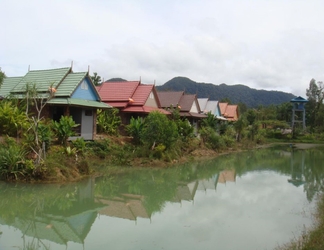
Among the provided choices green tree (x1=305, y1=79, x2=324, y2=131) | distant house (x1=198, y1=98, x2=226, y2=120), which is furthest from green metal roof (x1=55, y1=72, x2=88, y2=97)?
green tree (x1=305, y1=79, x2=324, y2=131)

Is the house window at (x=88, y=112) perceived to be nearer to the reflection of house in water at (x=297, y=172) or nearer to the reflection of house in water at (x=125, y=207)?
the reflection of house in water at (x=125, y=207)

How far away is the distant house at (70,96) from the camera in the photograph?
16.7 meters

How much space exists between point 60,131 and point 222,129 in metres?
18.6

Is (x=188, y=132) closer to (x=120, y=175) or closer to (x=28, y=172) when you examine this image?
(x=120, y=175)

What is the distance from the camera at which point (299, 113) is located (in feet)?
167

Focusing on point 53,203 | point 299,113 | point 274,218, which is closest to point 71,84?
point 53,203

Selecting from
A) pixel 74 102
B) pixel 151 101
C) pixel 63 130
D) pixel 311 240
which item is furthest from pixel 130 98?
pixel 311 240

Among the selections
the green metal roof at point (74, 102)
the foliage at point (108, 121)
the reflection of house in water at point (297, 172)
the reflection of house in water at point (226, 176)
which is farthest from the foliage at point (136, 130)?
the reflection of house in water at point (297, 172)

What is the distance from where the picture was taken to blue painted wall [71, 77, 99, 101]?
1745 centimetres

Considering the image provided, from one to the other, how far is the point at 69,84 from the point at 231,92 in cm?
9659

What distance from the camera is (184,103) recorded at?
1134 inches

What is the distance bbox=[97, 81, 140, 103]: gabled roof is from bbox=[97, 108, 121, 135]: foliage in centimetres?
232

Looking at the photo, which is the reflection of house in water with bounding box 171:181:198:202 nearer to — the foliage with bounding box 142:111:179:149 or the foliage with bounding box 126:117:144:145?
the foliage with bounding box 142:111:179:149

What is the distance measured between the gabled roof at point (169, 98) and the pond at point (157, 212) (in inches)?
529
